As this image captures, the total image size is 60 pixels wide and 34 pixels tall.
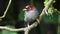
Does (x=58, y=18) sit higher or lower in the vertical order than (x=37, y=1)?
lower

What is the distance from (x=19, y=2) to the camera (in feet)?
5.59

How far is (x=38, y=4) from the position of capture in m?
1.63

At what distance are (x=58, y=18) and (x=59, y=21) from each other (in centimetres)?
4

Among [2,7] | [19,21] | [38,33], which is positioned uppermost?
[2,7]

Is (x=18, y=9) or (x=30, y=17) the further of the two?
(x=18, y=9)

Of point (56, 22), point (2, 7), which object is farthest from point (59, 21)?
point (2, 7)

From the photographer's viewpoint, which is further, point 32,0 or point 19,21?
point 19,21

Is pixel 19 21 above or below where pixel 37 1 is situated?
below

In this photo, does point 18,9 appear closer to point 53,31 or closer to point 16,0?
point 16,0

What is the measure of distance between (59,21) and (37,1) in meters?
0.24

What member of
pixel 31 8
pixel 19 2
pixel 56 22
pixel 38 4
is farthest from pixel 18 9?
pixel 31 8

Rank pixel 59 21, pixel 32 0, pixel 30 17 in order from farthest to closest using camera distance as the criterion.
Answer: pixel 59 21, pixel 32 0, pixel 30 17

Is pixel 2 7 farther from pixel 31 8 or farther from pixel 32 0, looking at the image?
pixel 31 8

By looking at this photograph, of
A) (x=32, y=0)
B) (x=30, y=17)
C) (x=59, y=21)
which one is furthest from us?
(x=59, y=21)
